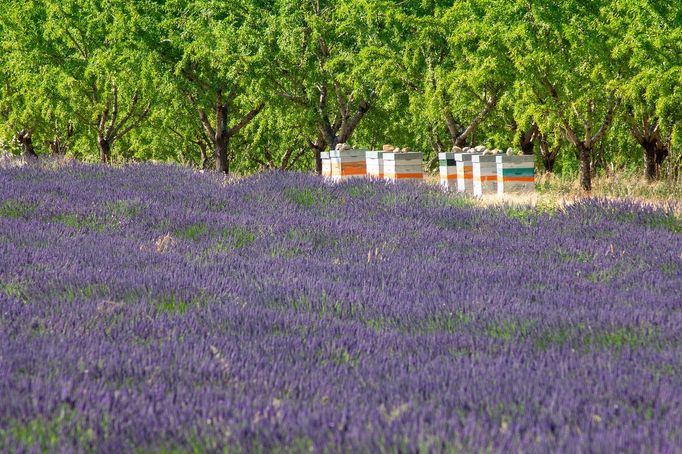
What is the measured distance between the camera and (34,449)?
284 centimetres

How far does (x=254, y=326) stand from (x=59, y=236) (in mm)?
3805

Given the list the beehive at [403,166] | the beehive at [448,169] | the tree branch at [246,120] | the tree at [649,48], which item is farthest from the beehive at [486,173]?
the tree branch at [246,120]

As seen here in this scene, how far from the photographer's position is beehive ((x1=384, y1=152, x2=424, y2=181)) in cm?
1873

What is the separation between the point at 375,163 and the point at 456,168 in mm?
1944

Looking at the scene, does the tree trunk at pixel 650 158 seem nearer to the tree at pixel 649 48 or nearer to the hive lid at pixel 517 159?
the tree at pixel 649 48

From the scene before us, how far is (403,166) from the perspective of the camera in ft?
61.8

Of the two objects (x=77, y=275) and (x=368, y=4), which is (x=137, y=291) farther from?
(x=368, y=4)

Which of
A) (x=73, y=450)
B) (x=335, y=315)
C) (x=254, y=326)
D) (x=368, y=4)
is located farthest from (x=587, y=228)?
(x=368, y=4)

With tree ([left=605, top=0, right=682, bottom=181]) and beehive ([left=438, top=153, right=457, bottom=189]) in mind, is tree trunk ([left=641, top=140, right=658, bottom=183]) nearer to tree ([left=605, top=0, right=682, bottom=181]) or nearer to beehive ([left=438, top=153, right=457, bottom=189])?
tree ([left=605, top=0, right=682, bottom=181])

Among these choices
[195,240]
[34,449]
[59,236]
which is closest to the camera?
[34,449]

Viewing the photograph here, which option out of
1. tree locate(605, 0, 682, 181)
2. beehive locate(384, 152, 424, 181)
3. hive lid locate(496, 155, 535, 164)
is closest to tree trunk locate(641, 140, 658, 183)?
tree locate(605, 0, 682, 181)

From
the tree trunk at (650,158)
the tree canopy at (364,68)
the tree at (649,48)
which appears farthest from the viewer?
the tree trunk at (650,158)

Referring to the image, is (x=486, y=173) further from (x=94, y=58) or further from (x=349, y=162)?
(x=94, y=58)

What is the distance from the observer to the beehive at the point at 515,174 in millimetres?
15953
